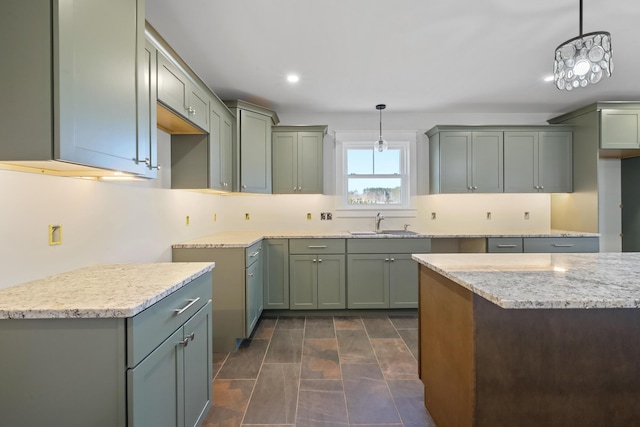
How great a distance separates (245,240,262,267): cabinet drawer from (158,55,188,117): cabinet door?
1260mm

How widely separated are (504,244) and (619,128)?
1.82m

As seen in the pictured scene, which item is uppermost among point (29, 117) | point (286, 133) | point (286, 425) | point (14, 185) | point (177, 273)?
point (286, 133)

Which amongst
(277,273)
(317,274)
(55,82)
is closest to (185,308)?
(55,82)

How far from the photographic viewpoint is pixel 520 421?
4.32ft

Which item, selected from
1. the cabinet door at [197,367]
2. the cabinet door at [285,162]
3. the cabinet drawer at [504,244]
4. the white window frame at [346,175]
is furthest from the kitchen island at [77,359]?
the cabinet drawer at [504,244]

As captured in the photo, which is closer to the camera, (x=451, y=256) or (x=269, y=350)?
(x=451, y=256)

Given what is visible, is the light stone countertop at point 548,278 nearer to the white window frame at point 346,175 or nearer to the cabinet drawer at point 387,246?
the cabinet drawer at point 387,246

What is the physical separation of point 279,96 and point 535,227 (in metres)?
3.76

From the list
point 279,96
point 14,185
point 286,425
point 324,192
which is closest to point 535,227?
point 324,192

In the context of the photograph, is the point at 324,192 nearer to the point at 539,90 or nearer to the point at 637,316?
the point at 539,90

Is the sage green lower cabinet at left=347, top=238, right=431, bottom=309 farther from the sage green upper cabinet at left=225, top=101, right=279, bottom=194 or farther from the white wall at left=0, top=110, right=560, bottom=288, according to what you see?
the sage green upper cabinet at left=225, top=101, right=279, bottom=194

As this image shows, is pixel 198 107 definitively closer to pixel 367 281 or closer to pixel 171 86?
pixel 171 86

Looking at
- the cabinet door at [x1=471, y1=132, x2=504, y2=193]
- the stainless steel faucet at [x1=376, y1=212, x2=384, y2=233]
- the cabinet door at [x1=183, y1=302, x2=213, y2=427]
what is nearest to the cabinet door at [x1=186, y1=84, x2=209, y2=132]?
the cabinet door at [x1=183, y1=302, x2=213, y2=427]

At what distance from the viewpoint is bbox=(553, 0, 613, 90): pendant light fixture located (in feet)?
→ 5.22
